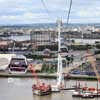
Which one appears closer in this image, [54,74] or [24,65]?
[54,74]

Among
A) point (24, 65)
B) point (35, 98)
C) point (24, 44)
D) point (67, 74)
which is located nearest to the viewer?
point (35, 98)

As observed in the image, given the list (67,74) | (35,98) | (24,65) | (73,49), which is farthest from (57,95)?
(73,49)

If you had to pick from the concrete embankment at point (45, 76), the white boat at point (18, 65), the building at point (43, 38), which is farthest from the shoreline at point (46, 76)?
the building at point (43, 38)

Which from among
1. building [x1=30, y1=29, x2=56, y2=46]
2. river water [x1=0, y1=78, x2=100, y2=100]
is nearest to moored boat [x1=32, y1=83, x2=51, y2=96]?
river water [x1=0, y1=78, x2=100, y2=100]

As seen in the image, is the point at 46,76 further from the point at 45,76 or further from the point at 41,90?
the point at 41,90

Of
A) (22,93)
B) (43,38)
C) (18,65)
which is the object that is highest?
(43,38)

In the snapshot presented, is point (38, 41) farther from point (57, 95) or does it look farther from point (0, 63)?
point (57, 95)

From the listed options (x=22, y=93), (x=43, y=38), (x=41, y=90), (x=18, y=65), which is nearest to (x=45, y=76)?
(x=18, y=65)

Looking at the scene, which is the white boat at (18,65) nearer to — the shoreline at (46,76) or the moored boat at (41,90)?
the shoreline at (46,76)

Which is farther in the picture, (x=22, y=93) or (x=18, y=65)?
(x=18, y=65)

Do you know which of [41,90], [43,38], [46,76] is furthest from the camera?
[43,38]
